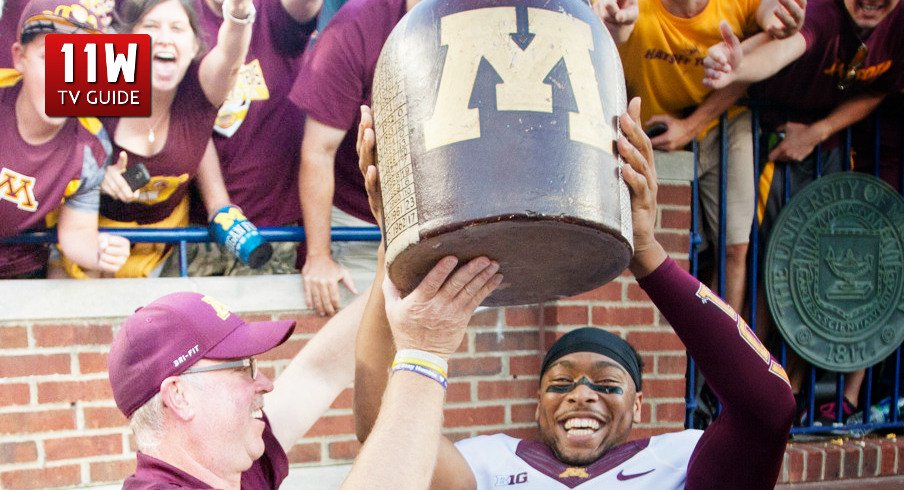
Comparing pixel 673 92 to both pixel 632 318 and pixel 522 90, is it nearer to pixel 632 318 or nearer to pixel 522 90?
pixel 632 318

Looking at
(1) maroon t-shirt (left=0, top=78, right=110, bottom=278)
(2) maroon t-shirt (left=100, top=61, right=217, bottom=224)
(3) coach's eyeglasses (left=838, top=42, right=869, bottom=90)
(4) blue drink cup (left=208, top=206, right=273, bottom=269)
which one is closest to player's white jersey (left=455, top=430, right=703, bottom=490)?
(4) blue drink cup (left=208, top=206, right=273, bottom=269)

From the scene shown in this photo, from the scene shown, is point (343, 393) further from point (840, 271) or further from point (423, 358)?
point (840, 271)

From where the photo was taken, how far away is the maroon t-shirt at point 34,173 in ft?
10.4

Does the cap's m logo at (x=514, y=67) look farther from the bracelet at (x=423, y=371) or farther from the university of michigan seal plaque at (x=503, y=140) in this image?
the bracelet at (x=423, y=371)

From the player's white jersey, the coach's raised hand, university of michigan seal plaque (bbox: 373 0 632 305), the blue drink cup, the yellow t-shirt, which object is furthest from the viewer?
the yellow t-shirt

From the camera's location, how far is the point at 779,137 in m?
4.45

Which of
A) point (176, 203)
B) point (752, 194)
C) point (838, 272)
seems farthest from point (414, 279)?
point (838, 272)

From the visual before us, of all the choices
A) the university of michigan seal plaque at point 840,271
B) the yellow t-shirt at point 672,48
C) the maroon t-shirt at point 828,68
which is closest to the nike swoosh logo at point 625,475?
the yellow t-shirt at point 672,48

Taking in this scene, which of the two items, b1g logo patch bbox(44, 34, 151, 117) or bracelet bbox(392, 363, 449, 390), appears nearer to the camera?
bracelet bbox(392, 363, 449, 390)

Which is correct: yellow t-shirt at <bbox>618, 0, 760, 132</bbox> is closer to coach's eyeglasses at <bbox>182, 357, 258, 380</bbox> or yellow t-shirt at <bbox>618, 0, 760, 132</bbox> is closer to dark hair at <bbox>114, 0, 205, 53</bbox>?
dark hair at <bbox>114, 0, 205, 53</bbox>

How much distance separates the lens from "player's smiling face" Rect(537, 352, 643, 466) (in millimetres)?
2664

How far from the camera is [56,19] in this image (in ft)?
10.5

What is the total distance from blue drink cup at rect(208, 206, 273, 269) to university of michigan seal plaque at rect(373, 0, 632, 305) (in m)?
1.98

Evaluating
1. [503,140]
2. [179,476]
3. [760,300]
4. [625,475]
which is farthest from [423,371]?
[760,300]
